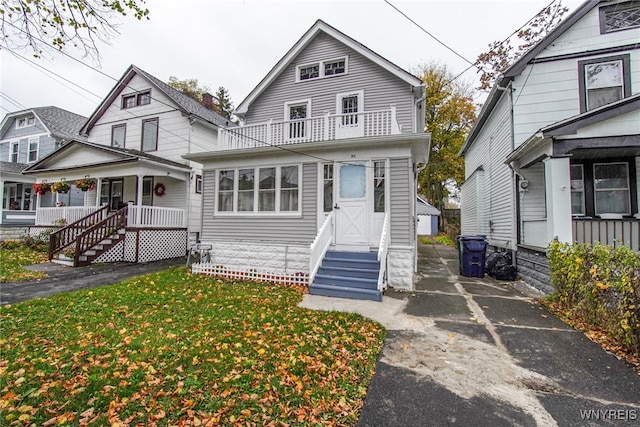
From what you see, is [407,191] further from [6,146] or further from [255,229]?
[6,146]

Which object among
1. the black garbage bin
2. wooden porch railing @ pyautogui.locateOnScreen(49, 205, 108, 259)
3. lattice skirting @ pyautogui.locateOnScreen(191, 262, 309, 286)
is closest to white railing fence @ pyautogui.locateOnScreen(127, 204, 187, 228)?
wooden porch railing @ pyautogui.locateOnScreen(49, 205, 108, 259)

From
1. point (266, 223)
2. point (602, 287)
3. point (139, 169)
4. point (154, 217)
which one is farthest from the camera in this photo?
point (154, 217)

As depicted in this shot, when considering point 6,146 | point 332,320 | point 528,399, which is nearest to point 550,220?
point 528,399

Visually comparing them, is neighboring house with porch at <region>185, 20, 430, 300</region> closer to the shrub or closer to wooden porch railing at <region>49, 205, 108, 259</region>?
the shrub

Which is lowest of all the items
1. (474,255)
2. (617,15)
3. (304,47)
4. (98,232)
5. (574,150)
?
(474,255)

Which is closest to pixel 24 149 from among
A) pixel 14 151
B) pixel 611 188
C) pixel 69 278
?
pixel 14 151

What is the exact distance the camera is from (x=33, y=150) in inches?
704

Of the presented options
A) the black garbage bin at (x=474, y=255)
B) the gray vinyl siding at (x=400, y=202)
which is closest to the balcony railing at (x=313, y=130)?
the gray vinyl siding at (x=400, y=202)

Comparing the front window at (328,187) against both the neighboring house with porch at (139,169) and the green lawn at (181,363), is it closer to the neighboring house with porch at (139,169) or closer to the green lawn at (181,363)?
the green lawn at (181,363)

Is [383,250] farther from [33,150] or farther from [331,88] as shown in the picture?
[33,150]

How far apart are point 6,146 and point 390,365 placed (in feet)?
91.8

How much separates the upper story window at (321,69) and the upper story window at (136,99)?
8620 millimetres

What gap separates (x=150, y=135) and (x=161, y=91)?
228 cm

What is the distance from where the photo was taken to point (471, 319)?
5.00m
